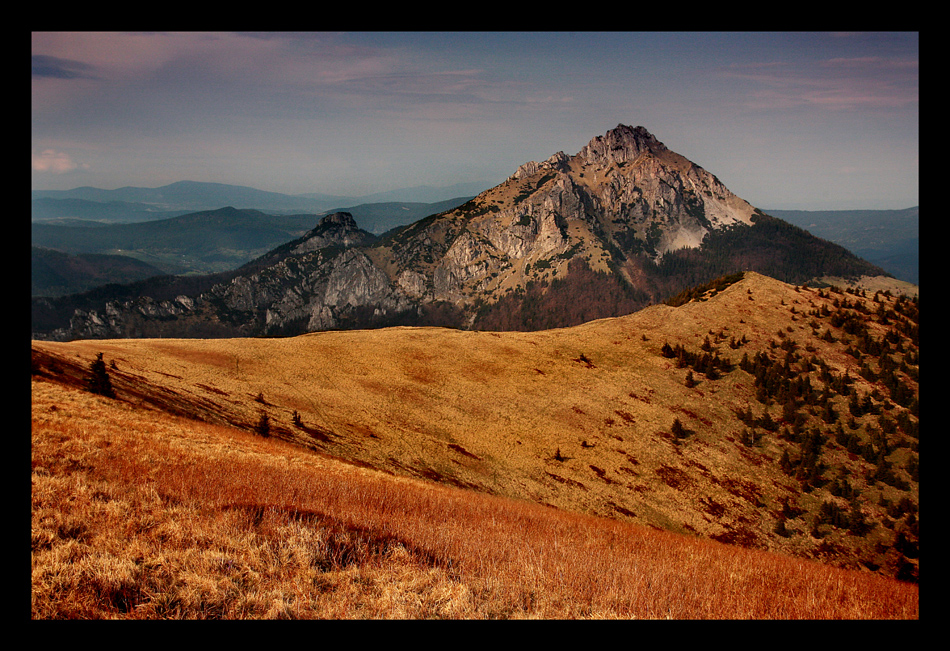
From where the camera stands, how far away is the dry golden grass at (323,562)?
230 inches

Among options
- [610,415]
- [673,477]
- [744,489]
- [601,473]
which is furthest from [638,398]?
[601,473]

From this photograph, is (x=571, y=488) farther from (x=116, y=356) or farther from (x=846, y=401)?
(x=846, y=401)

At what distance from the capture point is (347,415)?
3788 centimetres

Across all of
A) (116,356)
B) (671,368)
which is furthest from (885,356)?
(116,356)

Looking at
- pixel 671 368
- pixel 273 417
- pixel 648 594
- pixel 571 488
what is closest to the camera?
pixel 648 594

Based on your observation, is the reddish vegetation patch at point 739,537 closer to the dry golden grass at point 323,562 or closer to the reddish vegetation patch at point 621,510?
the reddish vegetation patch at point 621,510

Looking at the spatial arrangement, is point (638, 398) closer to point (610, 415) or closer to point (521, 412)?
point (610, 415)

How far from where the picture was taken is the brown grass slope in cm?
3381

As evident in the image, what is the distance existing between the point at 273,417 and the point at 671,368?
189 feet

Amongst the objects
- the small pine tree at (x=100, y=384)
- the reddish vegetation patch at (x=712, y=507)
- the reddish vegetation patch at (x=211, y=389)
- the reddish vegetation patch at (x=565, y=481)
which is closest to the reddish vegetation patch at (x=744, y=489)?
the reddish vegetation patch at (x=712, y=507)

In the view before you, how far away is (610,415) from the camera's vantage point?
5034 centimetres

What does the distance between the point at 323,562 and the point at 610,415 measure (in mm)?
47862
